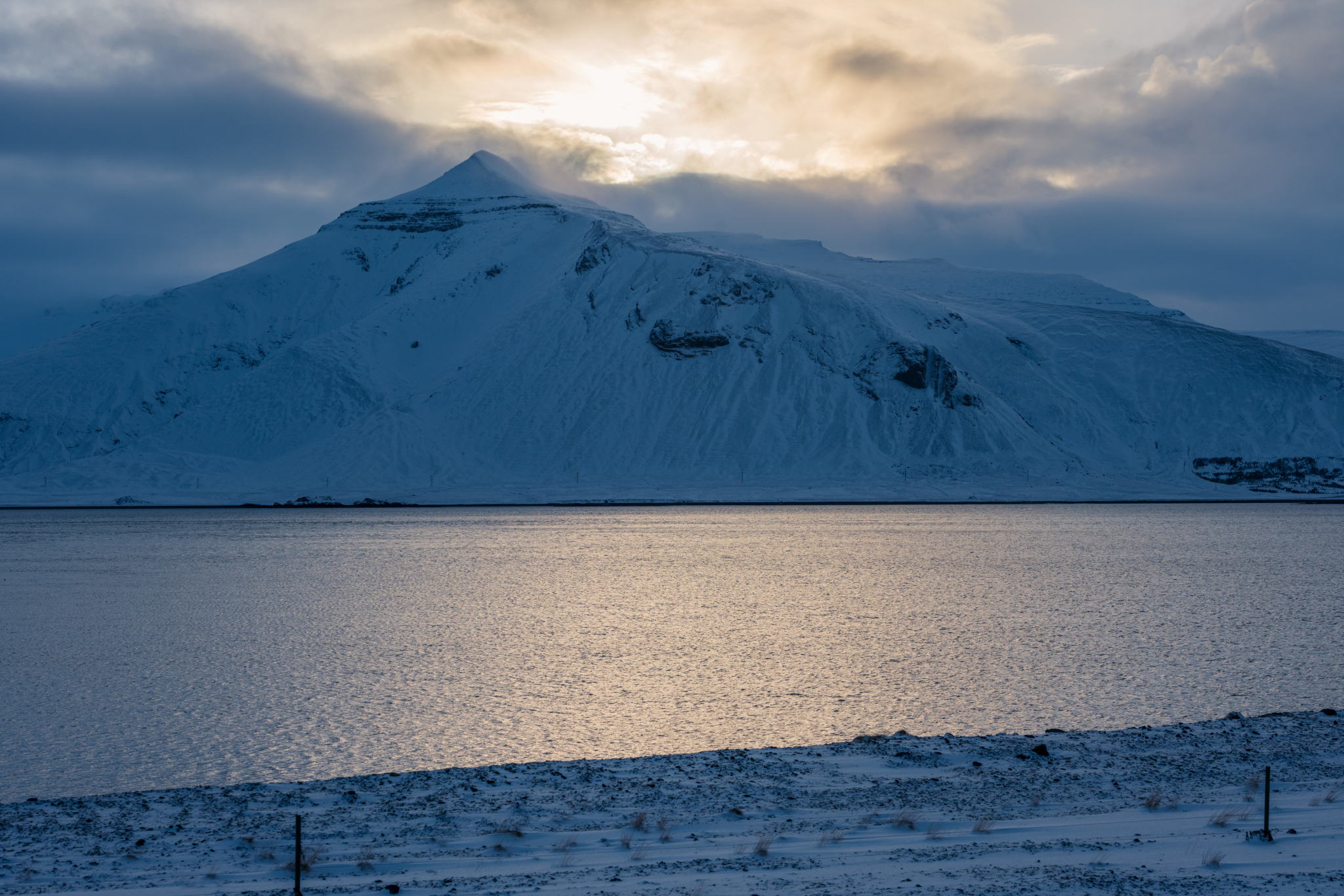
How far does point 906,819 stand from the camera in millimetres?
13156

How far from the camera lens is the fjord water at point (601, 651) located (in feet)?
70.1

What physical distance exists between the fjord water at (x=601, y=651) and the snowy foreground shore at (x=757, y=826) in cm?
408

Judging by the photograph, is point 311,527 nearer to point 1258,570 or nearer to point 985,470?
point 1258,570

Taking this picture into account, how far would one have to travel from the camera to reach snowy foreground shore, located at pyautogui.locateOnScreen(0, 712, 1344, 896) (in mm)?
11203

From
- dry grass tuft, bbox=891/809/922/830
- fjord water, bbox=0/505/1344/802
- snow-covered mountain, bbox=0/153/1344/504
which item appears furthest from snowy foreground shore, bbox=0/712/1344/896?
snow-covered mountain, bbox=0/153/1344/504

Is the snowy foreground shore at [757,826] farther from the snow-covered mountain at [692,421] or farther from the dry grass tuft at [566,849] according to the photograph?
the snow-covered mountain at [692,421]

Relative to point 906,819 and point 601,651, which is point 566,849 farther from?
point 601,651

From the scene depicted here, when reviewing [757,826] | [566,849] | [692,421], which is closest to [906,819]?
[757,826]

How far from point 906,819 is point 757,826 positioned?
1.88 meters

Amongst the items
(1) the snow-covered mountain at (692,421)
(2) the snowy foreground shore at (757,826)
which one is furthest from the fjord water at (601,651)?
(1) the snow-covered mountain at (692,421)

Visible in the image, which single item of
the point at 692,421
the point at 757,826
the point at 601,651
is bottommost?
the point at 601,651

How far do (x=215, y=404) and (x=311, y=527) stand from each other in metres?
95.3

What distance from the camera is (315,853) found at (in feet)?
39.2

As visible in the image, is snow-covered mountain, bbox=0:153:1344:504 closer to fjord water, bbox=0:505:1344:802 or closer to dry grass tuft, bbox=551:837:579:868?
fjord water, bbox=0:505:1344:802
